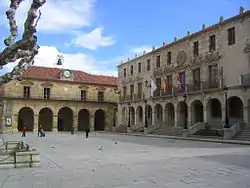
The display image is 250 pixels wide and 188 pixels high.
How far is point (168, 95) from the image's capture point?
31.8 m

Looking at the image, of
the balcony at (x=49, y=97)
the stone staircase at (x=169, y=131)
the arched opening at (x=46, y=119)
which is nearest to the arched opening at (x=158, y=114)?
the stone staircase at (x=169, y=131)

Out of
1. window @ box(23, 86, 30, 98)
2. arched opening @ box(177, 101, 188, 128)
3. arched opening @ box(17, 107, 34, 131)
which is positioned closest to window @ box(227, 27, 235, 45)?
arched opening @ box(177, 101, 188, 128)

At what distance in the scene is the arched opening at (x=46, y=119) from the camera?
46.0 m

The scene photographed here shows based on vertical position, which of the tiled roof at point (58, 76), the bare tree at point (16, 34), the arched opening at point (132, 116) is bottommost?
the arched opening at point (132, 116)

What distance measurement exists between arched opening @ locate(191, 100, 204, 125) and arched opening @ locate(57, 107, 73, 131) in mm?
24046

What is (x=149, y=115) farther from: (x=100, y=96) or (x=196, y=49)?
(x=100, y=96)

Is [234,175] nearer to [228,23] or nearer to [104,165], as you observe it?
[104,165]

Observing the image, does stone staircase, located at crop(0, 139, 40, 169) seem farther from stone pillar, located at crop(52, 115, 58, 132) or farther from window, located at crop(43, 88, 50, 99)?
window, located at crop(43, 88, 50, 99)

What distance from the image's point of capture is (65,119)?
48.7m

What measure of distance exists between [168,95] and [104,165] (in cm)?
2316

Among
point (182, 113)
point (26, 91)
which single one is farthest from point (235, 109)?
point (26, 91)

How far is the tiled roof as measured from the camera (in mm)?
44594

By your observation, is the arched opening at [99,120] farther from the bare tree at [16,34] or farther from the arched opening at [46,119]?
the bare tree at [16,34]

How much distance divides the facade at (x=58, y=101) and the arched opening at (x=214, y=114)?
2337cm
